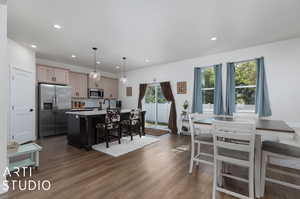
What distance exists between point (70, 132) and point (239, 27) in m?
4.92

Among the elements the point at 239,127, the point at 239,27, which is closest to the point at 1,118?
the point at 239,127

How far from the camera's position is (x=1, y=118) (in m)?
1.84

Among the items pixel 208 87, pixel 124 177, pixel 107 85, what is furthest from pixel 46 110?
pixel 208 87

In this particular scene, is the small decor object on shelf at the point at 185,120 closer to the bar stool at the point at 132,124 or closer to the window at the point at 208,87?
the window at the point at 208,87

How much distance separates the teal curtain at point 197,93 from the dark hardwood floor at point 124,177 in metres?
2.09

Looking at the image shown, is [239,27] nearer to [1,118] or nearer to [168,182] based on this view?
[168,182]

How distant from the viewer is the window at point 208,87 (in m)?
4.88

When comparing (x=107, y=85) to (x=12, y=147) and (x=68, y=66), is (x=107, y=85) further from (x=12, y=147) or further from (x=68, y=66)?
(x=12, y=147)

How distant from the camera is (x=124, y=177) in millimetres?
2264

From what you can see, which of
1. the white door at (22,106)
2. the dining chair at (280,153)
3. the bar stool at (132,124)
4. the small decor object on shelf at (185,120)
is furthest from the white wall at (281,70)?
the white door at (22,106)

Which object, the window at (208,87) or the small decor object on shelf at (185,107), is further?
the small decor object on shelf at (185,107)

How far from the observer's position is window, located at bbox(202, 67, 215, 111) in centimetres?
488

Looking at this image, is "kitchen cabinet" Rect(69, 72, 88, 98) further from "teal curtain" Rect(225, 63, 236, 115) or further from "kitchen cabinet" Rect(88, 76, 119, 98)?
"teal curtain" Rect(225, 63, 236, 115)

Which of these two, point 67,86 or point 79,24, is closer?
point 79,24
